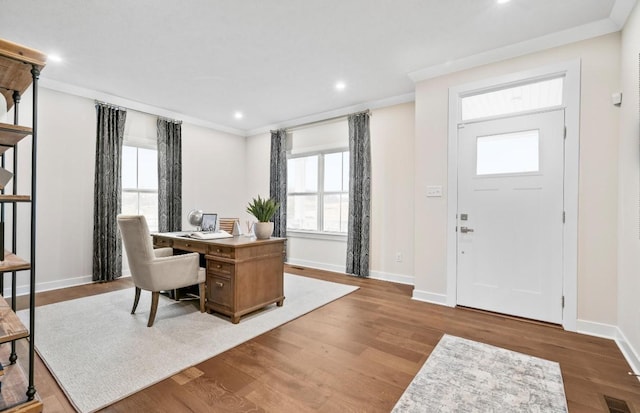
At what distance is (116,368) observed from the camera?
1992 millimetres

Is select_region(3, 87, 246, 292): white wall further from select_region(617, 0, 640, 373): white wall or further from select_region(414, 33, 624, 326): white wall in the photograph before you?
select_region(617, 0, 640, 373): white wall

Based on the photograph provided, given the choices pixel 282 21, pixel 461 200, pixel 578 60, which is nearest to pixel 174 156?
pixel 282 21

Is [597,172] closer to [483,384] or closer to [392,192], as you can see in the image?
[483,384]

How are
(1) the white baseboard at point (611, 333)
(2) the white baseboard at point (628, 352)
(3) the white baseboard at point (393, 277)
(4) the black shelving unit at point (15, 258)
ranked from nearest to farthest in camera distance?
(4) the black shelving unit at point (15, 258) < (2) the white baseboard at point (628, 352) < (1) the white baseboard at point (611, 333) < (3) the white baseboard at point (393, 277)

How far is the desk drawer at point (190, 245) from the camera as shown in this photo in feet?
10.1

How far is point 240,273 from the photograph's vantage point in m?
2.79

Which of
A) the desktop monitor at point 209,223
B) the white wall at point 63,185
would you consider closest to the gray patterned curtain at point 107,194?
the white wall at point 63,185

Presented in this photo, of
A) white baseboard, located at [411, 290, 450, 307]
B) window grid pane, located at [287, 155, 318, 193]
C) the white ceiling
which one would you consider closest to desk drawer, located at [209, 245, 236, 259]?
the white ceiling

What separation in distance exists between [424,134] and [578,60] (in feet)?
4.91

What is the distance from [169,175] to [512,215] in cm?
503

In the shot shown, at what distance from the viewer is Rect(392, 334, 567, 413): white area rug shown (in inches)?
65.0

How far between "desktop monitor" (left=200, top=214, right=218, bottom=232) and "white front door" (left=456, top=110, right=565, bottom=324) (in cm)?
290

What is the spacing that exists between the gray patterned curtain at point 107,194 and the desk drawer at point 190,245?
167 cm

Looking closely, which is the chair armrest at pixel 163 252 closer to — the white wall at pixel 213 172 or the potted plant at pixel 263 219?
the potted plant at pixel 263 219
